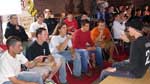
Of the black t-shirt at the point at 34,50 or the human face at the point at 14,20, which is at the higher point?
the human face at the point at 14,20

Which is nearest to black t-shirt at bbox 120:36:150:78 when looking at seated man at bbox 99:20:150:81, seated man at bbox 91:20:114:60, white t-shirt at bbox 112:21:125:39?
seated man at bbox 99:20:150:81

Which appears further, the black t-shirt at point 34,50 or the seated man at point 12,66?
the black t-shirt at point 34,50

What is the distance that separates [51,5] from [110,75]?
20.8 feet

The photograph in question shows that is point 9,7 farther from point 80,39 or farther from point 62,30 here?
point 80,39

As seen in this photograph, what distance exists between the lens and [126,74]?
11.2 ft

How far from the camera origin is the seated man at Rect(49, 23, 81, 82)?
16.5ft

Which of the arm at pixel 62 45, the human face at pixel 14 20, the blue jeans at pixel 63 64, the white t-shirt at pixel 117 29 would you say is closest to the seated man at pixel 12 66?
the blue jeans at pixel 63 64

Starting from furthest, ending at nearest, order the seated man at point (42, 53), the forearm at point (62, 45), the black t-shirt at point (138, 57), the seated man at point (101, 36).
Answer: the seated man at point (101, 36) < the forearm at point (62, 45) < the seated man at point (42, 53) < the black t-shirt at point (138, 57)

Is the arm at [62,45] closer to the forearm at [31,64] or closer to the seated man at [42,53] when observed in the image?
the seated man at [42,53]

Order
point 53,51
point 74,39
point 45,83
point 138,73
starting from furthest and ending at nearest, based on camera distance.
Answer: point 74,39
point 53,51
point 45,83
point 138,73

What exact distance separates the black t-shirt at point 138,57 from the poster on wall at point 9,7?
203cm

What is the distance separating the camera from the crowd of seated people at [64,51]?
11.1 ft

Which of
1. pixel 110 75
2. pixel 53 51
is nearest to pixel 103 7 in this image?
pixel 53 51

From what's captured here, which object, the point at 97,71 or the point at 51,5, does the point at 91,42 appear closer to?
the point at 97,71
